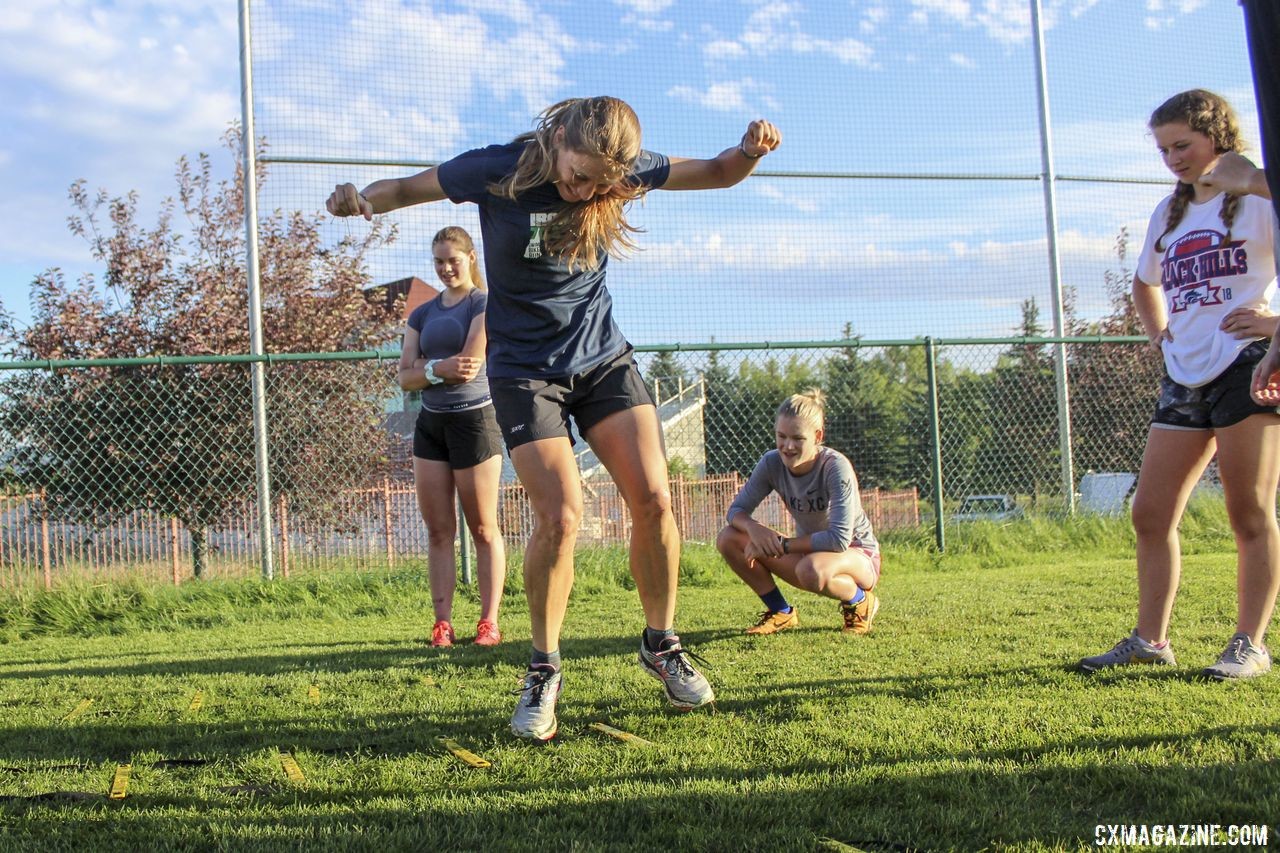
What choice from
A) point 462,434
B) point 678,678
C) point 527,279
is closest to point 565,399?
point 527,279

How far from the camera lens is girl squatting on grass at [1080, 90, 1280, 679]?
3.37 m

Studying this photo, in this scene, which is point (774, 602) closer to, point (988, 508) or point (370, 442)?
point (988, 508)

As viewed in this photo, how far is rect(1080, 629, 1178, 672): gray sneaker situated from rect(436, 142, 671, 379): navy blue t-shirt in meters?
1.91

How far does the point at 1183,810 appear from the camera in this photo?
206 centimetres

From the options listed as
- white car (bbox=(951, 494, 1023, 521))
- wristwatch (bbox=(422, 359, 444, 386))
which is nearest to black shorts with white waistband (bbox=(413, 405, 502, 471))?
wristwatch (bbox=(422, 359, 444, 386))

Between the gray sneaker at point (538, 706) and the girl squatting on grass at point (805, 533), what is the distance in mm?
1755

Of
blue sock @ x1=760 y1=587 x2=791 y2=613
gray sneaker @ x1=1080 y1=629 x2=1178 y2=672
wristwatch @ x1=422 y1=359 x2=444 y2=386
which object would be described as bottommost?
gray sneaker @ x1=1080 y1=629 x2=1178 y2=672

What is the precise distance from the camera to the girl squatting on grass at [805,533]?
464 cm

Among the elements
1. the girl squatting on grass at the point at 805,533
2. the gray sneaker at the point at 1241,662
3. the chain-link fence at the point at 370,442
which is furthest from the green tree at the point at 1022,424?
the gray sneaker at the point at 1241,662

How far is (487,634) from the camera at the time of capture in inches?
191

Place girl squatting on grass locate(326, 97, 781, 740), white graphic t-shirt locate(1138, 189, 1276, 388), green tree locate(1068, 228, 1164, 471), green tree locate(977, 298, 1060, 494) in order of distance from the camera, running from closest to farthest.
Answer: girl squatting on grass locate(326, 97, 781, 740)
white graphic t-shirt locate(1138, 189, 1276, 388)
green tree locate(977, 298, 1060, 494)
green tree locate(1068, 228, 1164, 471)

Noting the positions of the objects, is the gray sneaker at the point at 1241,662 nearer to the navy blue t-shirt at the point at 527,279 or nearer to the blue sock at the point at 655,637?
the blue sock at the point at 655,637

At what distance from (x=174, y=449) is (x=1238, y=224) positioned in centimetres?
684

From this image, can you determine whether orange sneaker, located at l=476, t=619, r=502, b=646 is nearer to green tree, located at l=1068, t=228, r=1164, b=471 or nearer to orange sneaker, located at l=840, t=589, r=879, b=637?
orange sneaker, located at l=840, t=589, r=879, b=637
